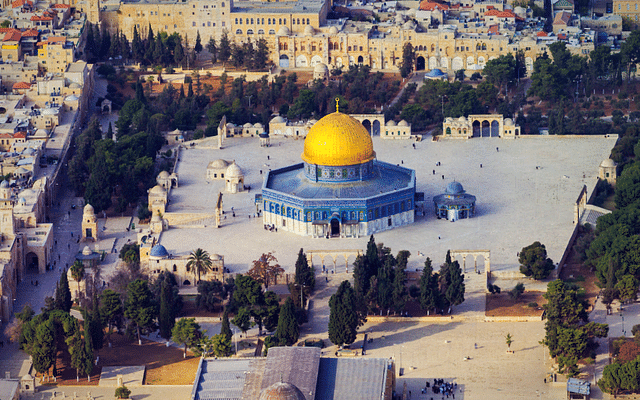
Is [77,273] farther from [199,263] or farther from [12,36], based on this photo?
[12,36]

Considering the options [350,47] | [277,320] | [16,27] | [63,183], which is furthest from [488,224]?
[16,27]

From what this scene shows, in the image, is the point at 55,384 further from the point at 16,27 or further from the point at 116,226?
the point at 16,27

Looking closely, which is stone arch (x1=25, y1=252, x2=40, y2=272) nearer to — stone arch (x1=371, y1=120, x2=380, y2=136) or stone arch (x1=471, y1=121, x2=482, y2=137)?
stone arch (x1=371, y1=120, x2=380, y2=136)

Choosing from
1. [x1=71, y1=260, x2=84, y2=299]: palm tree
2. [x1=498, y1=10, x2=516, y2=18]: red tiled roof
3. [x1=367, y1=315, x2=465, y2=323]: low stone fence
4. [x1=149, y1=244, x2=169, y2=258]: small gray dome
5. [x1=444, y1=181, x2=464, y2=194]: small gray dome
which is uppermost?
[x1=498, y1=10, x2=516, y2=18]: red tiled roof

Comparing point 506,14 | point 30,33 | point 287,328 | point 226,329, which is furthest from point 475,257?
point 30,33

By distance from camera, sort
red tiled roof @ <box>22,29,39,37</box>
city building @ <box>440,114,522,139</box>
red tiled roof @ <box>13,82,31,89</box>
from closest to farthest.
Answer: city building @ <box>440,114,522,139</box> < red tiled roof @ <box>13,82,31,89</box> < red tiled roof @ <box>22,29,39,37</box>

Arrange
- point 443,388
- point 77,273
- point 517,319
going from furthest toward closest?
point 77,273, point 517,319, point 443,388

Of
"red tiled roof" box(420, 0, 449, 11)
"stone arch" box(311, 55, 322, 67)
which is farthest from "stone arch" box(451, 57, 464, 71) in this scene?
"stone arch" box(311, 55, 322, 67)

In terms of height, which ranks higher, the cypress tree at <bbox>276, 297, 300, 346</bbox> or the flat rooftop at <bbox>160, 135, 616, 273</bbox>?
the flat rooftop at <bbox>160, 135, 616, 273</bbox>
